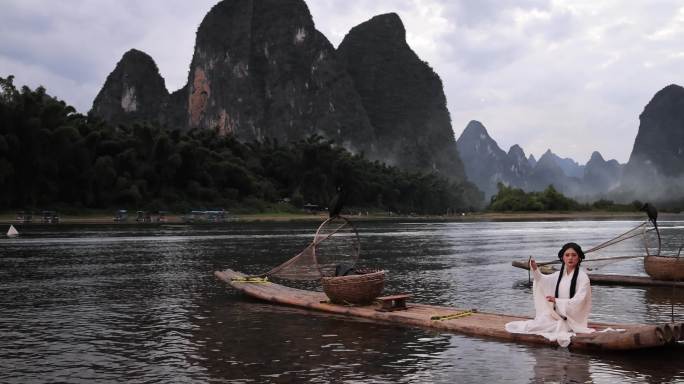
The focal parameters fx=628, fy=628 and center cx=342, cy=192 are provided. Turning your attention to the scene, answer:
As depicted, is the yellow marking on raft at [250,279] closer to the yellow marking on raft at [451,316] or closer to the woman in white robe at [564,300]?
the yellow marking on raft at [451,316]

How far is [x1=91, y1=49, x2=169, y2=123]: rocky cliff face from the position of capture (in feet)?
616

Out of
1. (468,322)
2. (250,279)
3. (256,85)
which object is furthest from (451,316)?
(256,85)

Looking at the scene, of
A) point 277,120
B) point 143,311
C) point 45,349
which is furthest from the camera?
point 277,120

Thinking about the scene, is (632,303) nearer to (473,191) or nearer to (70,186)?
(70,186)

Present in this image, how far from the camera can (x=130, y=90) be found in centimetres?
18762

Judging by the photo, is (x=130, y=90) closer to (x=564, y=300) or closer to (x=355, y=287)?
(x=355, y=287)

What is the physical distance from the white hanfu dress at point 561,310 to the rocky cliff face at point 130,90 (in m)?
187

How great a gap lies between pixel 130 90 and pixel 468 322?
627ft

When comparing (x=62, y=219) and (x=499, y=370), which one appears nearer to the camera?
(x=499, y=370)

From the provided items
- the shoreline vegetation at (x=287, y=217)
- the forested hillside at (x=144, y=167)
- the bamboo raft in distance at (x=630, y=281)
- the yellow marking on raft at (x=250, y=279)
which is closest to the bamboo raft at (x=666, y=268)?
the bamboo raft in distance at (x=630, y=281)

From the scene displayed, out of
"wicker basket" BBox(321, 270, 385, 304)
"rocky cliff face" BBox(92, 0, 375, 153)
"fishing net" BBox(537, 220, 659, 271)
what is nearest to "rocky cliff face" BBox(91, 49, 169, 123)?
"rocky cliff face" BBox(92, 0, 375, 153)

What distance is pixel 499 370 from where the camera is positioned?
341 inches

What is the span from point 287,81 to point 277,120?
42.4 ft

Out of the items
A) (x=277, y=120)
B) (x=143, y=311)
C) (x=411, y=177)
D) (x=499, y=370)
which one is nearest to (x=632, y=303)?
(x=499, y=370)
